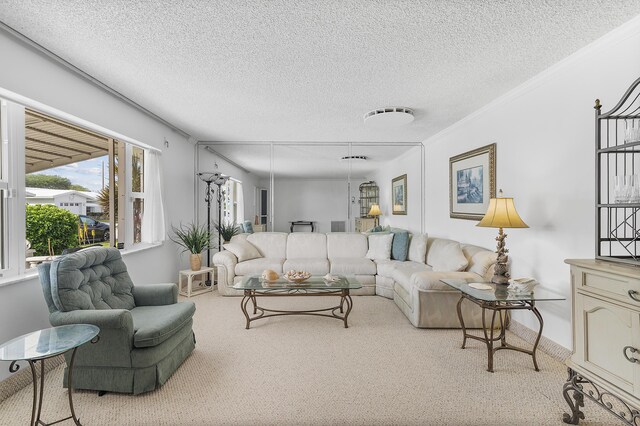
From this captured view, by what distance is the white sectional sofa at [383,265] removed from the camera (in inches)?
128

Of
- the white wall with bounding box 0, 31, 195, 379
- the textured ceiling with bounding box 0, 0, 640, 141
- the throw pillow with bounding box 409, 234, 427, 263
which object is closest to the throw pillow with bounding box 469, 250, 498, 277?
the throw pillow with bounding box 409, 234, 427, 263

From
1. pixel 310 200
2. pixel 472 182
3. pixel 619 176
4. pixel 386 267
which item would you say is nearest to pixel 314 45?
pixel 619 176

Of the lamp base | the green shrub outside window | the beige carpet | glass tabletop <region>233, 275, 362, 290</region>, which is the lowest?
the beige carpet

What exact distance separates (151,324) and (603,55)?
3.76 metres

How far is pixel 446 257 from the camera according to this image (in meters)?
3.81

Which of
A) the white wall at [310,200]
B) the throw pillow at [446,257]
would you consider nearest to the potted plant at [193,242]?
the throw pillow at [446,257]

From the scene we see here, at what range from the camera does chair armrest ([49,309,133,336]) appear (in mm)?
1966

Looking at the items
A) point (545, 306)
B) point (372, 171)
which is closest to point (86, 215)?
point (545, 306)

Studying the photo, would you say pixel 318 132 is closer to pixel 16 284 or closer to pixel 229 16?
pixel 229 16

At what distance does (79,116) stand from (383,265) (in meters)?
3.93

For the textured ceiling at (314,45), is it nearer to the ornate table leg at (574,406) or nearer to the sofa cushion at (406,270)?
the sofa cushion at (406,270)

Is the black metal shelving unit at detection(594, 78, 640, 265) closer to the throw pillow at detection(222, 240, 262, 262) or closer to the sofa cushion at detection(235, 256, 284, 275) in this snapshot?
the sofa cushion at detection(235, 256, 284, 275)

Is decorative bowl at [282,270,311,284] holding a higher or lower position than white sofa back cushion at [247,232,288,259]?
lower

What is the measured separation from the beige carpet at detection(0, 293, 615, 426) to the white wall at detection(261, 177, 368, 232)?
7.08 meters
